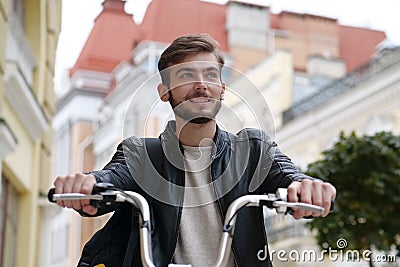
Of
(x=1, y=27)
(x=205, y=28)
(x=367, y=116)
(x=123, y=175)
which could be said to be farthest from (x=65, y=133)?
(x=123, y=175)

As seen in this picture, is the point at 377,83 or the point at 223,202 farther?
the point at 377,83

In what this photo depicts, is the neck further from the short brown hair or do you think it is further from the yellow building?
the yellow building

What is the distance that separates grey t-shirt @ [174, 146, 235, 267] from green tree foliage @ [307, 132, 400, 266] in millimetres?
7490

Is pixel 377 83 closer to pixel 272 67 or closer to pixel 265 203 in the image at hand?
pixel 272 67

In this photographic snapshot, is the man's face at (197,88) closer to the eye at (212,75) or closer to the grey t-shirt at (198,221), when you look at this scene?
the eye at (212,75)

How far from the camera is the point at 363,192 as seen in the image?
10.8 meters

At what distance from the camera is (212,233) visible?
2428 millimetres

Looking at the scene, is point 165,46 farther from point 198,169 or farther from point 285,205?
point 285,205

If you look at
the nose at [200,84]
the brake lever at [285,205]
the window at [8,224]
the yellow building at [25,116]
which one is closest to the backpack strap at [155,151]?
the nose at [200,84]

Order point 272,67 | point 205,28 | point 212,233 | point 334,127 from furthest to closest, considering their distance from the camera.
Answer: point 205,28 < point 272,67 < point 334,127 < point 212,233

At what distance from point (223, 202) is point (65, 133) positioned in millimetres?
40402

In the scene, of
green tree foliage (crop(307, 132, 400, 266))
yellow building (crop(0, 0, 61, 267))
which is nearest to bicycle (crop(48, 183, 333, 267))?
yellow building (crop(0, 0, 61, 267))

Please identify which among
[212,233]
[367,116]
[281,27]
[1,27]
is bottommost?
[212,233]

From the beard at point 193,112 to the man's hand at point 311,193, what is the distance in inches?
12.8
